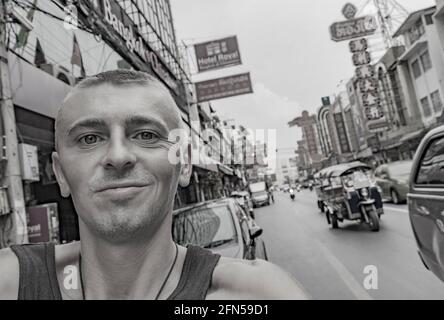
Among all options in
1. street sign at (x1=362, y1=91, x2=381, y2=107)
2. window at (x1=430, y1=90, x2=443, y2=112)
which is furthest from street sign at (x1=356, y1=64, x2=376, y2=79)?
window at (x1=430, y1=90, x2=443, y2=112)

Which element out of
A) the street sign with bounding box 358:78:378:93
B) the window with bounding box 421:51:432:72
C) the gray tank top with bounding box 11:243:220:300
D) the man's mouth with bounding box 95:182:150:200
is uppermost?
the window with bounding box 421:51:432:72

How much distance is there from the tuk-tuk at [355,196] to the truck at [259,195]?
12.4 metres

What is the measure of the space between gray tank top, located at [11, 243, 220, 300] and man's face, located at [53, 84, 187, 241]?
0.16m

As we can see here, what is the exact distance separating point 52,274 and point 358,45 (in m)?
25.0

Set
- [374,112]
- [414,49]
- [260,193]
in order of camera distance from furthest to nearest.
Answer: [374,112], [414,49], [260,193]

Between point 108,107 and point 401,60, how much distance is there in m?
28.5

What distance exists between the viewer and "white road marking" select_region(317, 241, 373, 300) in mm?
3295

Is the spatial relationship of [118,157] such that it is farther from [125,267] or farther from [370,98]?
[370,98]

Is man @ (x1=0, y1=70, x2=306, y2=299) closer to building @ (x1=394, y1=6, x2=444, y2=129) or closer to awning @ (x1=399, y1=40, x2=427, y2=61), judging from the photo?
building @ (x1=394, y1=6, x2=444, y2=129)

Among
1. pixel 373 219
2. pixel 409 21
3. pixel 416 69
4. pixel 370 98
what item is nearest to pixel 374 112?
pixel 370 98

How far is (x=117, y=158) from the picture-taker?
74 centimetres

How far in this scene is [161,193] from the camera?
30.5 inches
